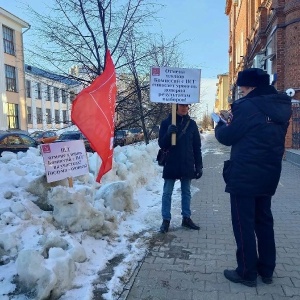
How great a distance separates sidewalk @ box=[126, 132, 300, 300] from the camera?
11.0 feet

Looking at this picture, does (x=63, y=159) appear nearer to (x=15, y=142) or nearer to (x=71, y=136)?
(x=15, y=142)

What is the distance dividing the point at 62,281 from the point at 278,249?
2690mm

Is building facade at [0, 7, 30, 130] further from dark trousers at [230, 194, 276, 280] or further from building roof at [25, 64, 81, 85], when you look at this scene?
dark trousers at [230, 194, 276, 280]

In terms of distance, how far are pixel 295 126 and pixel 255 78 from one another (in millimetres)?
11862

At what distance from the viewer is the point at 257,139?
3350 mm

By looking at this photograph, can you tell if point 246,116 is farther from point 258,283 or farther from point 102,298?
point 102,298

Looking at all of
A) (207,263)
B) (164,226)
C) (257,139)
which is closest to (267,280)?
(207,263)

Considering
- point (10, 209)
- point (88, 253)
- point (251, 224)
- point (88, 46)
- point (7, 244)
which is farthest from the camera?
point (88, 46)

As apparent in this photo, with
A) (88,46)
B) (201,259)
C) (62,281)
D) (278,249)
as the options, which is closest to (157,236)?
(201,259)

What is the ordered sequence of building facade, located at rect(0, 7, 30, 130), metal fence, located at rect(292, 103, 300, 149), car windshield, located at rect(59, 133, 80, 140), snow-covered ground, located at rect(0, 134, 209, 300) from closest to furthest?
snow-covered ground, located at rect(0, 134, 209, 300) < metal fence, located at rect(292, 103, 300, 149) < car windshield, located at rect(59, 133, 80, 140) < building facade, located at rect(0, 7, 30, 130)

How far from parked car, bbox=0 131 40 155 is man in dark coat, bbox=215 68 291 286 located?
562 inches

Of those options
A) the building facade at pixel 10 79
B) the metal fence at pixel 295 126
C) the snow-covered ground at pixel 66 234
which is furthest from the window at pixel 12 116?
the snow-covered ground at pixel 66 234

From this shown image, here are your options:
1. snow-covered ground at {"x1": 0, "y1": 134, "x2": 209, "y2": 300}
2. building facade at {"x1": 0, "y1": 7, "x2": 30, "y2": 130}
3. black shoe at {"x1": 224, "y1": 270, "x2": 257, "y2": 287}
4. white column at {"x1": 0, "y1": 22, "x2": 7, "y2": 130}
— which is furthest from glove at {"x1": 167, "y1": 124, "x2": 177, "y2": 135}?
white column at {"x1": 0, "y1": 22, "x2": 7, "y2": 130}

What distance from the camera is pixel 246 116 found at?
→ 10.9 ft
